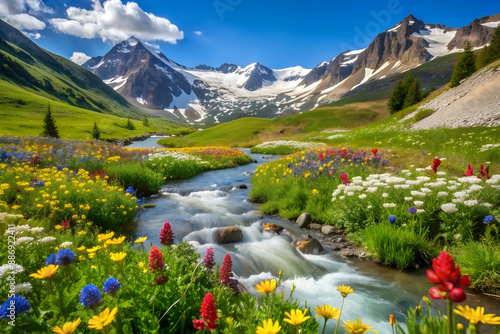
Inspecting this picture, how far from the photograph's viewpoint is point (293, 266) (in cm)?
638

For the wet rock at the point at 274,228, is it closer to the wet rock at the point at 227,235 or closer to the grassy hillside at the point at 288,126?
the wet rock at the point at 227,235

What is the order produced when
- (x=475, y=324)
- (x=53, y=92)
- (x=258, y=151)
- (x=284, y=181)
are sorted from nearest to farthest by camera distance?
(x=475, y=324)
(x=284, y=181)
(x=258, y=151)
(x=53, y=92)

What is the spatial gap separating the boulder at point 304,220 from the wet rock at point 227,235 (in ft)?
7.68

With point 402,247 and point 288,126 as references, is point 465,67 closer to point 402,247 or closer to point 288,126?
point 288,126

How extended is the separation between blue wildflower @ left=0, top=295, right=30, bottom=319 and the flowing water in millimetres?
4090

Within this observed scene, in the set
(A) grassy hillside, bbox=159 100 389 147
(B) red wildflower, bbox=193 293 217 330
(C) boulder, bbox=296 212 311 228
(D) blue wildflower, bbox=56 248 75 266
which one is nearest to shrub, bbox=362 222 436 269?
(C) boulder, bbox=296 212 311 228

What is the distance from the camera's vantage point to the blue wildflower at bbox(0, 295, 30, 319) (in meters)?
1.80

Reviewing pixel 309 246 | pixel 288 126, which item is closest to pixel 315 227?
pixel 309 246

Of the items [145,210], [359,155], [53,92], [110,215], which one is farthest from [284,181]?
[53,92]

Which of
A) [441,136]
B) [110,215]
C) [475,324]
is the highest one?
[441,136]

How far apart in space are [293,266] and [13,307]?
5560 mm

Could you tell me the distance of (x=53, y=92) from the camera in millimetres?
169500

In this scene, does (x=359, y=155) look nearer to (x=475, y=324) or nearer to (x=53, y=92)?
(x=475, y=324)

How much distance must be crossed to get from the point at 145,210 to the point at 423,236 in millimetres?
9858
